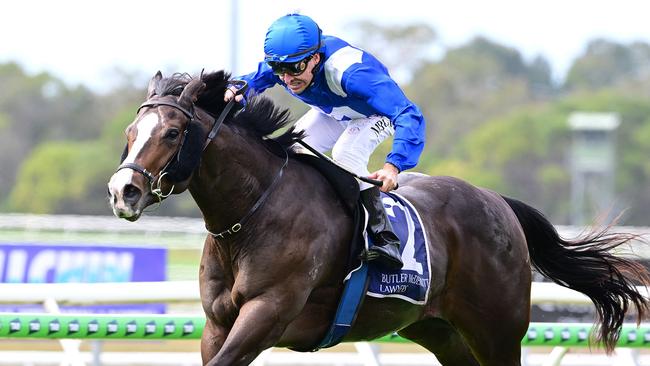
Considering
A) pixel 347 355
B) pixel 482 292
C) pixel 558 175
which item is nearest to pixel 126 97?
pixel 558 175

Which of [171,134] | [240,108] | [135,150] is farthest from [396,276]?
[135,150]

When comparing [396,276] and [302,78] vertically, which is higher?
[302,78]

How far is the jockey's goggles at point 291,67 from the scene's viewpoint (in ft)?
14.8

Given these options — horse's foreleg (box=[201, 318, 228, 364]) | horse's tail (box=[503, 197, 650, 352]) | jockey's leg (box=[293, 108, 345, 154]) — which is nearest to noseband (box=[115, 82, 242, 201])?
jockey's leg (box=[293, 108, 345, 154])

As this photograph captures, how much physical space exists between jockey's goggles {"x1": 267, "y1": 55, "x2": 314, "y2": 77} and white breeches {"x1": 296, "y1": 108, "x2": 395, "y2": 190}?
0.33m

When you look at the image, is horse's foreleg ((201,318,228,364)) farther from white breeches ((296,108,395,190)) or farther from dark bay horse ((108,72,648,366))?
white breeches ((296,108,395,190))

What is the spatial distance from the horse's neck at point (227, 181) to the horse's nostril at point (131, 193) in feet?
1.26

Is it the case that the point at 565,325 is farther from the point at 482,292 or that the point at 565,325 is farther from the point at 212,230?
the point at 212,230

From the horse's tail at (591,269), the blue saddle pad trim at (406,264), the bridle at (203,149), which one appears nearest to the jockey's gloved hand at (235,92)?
the bridle at (203,149)

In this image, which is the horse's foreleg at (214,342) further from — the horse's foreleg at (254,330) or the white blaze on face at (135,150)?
the white blaze on face at (135,150)

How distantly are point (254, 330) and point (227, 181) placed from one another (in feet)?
1.87

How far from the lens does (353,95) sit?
15.1ft

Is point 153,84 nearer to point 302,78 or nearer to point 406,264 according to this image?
point 302,78

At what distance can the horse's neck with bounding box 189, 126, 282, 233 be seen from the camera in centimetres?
434
